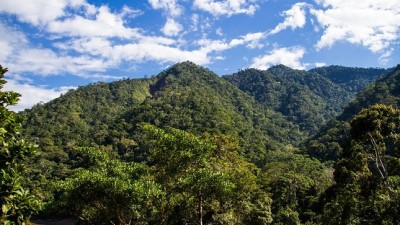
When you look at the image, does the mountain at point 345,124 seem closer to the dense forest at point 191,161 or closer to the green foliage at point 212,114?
the dense forest at point 191,161

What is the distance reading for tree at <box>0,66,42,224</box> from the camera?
6105 mm

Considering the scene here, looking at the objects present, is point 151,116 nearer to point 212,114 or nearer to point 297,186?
point 212,114

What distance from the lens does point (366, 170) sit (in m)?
15.8

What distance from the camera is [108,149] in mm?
75062

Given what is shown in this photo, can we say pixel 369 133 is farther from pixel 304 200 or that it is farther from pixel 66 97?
pixel 66 97

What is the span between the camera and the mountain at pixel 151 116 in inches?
3127

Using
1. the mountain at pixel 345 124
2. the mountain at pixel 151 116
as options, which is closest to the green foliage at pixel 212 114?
the mountain at pixel 151 116

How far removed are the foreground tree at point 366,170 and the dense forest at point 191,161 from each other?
0.15 feet

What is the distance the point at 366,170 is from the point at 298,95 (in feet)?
479

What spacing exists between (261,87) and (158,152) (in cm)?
15115

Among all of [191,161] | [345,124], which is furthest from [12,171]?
[345,124]

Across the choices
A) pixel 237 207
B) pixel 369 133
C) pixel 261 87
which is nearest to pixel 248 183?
pixel 237 207

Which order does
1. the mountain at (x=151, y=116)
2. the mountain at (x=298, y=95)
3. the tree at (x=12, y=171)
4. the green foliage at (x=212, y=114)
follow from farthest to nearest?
the mountain at (x=298, y=95) < the mountain at (x=151, y=116) < the green foliage at (x=212, y=114) < the tree at (x=12, y=171)

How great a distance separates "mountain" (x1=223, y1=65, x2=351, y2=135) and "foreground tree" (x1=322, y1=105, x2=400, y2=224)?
367ft
